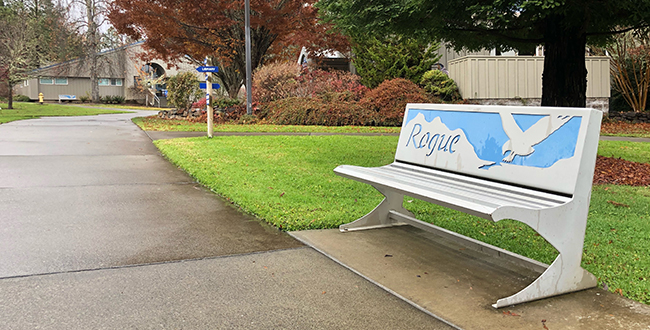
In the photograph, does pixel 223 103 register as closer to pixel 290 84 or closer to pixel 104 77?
pixel 290 84

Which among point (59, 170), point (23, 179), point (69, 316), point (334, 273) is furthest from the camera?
point (59, 170)

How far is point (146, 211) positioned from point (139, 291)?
254 centimetres

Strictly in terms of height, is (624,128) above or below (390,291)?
above

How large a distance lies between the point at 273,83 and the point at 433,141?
1702 cm

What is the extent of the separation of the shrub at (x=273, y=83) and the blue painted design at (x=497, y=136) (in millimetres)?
16238

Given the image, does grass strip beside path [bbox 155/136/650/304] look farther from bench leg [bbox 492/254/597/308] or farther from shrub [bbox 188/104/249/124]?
shrub [bbox 188/104/249/124]

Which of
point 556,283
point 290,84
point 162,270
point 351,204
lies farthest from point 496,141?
point 290,84

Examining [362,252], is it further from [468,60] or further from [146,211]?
[468,60]

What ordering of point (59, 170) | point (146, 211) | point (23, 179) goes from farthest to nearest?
point (59, 170)
point (23, 179)
point (146, 211)

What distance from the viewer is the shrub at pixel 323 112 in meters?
18.9

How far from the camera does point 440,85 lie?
69.4 ft

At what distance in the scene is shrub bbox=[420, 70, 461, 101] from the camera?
20844mm

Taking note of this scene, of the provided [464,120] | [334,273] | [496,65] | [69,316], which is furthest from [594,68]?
[69,316]

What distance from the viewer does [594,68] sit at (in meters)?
20.8
